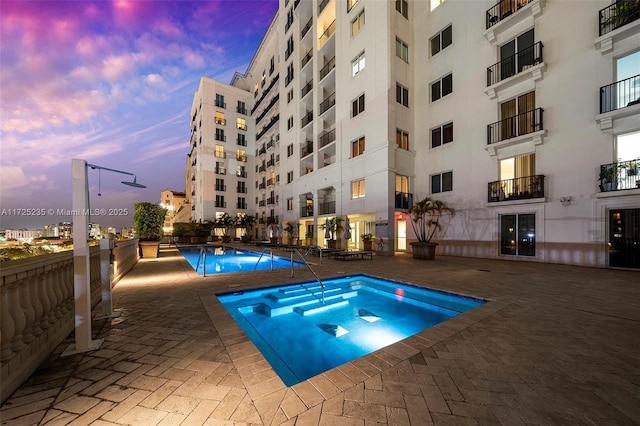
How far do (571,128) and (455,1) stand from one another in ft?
32.9

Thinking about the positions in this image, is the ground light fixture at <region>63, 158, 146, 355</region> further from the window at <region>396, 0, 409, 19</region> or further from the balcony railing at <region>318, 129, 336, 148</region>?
the window at <region>396, 0, 409, 19</region>

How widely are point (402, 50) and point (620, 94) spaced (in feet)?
35.8

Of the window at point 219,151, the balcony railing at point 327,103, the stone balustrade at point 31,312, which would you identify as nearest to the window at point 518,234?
the balcony railing at point 327,103

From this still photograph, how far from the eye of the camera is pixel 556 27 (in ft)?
35.9

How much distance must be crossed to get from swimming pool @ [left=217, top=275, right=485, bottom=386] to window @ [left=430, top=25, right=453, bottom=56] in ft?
50.9

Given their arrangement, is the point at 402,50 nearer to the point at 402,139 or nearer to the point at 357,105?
the point at 357,105

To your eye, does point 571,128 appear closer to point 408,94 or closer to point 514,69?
point 514,69

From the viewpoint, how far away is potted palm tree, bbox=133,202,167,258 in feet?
43.8

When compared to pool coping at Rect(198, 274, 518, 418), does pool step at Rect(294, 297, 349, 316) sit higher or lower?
lower

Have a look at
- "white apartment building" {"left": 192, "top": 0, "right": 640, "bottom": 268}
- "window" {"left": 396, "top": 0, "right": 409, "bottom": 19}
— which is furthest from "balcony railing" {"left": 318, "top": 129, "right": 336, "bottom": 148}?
"window" {"left": 396, "top": 0, "right": 409, "bottom": 19}

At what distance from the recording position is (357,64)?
17.3m

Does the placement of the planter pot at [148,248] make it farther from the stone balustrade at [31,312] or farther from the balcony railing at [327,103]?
the balcony railing at [327,103]

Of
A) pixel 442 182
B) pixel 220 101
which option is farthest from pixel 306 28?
pixel 442 182

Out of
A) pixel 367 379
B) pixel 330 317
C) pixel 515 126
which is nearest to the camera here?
pixel 367 379
